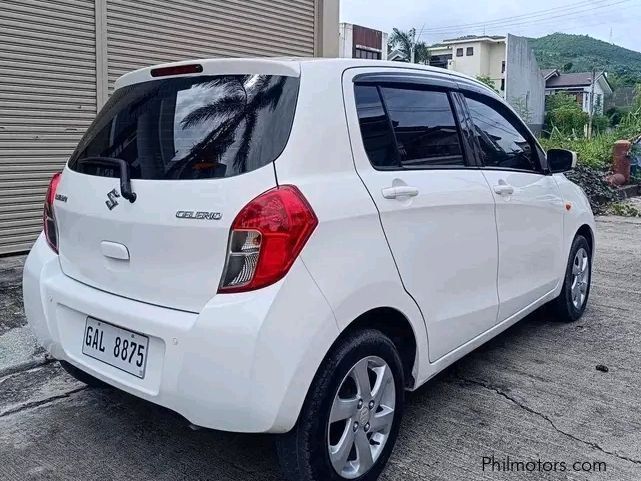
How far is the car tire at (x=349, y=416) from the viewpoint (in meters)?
2.36

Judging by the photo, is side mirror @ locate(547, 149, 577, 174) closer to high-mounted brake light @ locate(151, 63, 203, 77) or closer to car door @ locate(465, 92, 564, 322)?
car door @ locate(465, 92, 564, 322)

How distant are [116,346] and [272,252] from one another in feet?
2.50

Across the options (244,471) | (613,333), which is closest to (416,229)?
(244,471)

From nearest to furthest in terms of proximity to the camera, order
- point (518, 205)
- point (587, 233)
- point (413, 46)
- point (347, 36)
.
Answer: point (518, 205) < point (587, 233) < point (347, 36) < point (413, 46)

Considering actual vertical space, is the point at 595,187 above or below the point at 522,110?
below

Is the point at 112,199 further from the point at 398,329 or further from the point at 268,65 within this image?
the point at 398,329

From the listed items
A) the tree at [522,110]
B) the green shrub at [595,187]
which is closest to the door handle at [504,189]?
the green shrub at [595,187]

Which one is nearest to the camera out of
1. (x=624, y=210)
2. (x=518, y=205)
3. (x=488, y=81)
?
(x=518, y=205)

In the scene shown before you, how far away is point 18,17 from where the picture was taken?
19.4 ft

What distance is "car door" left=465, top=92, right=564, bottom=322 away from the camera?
358 cm

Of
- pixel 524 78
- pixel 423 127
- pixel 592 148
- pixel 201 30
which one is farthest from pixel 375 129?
pixel 524 78

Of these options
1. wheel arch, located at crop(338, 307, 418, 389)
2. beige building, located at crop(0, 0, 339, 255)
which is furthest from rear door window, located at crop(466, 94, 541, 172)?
beige building, located at crop(0, 0, 339, 255)

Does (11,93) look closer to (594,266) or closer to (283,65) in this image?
(283,65)

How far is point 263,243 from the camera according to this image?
224 cm
